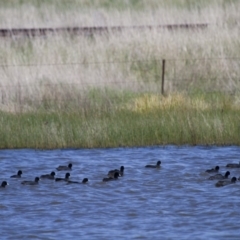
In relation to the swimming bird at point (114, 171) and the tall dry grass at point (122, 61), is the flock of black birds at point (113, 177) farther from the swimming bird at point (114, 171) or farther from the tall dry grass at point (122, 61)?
the tall dry grass at point (122, 61)

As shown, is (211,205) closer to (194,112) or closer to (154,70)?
(194,112)

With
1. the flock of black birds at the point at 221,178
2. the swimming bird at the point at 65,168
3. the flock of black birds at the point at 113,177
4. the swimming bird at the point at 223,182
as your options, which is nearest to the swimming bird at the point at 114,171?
the flock of black birds at the point at 113,177

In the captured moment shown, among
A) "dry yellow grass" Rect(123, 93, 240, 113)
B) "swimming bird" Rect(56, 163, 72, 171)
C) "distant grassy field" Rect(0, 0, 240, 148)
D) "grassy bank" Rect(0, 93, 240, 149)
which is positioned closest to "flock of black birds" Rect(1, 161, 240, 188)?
"swimming bird" Rect(56, 163, 72, 171)

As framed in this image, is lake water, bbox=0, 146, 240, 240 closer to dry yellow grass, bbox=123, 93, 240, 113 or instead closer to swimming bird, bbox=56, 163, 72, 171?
swimming bird, bbox=56, 163, 72, 171

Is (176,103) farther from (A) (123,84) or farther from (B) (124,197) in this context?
(B) (124,197)

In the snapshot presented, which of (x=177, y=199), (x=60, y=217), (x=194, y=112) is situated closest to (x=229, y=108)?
(x=194, y=112)

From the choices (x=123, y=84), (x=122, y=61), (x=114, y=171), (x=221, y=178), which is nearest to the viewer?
(x=221, y=178)

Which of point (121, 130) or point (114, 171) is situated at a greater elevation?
point (121, 130)

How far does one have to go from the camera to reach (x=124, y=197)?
1545 centimetres

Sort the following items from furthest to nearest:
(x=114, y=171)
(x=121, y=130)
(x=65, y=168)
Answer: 1. (x=121, y=130)
2. (x=65, y=168)
3. (x=114, y=171)

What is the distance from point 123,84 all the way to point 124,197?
7.83 metres

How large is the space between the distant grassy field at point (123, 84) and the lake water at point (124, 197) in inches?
12.0

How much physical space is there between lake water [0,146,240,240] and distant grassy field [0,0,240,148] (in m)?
0.30

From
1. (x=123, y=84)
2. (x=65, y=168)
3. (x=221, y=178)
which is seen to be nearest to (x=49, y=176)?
(x=65, y=168)
